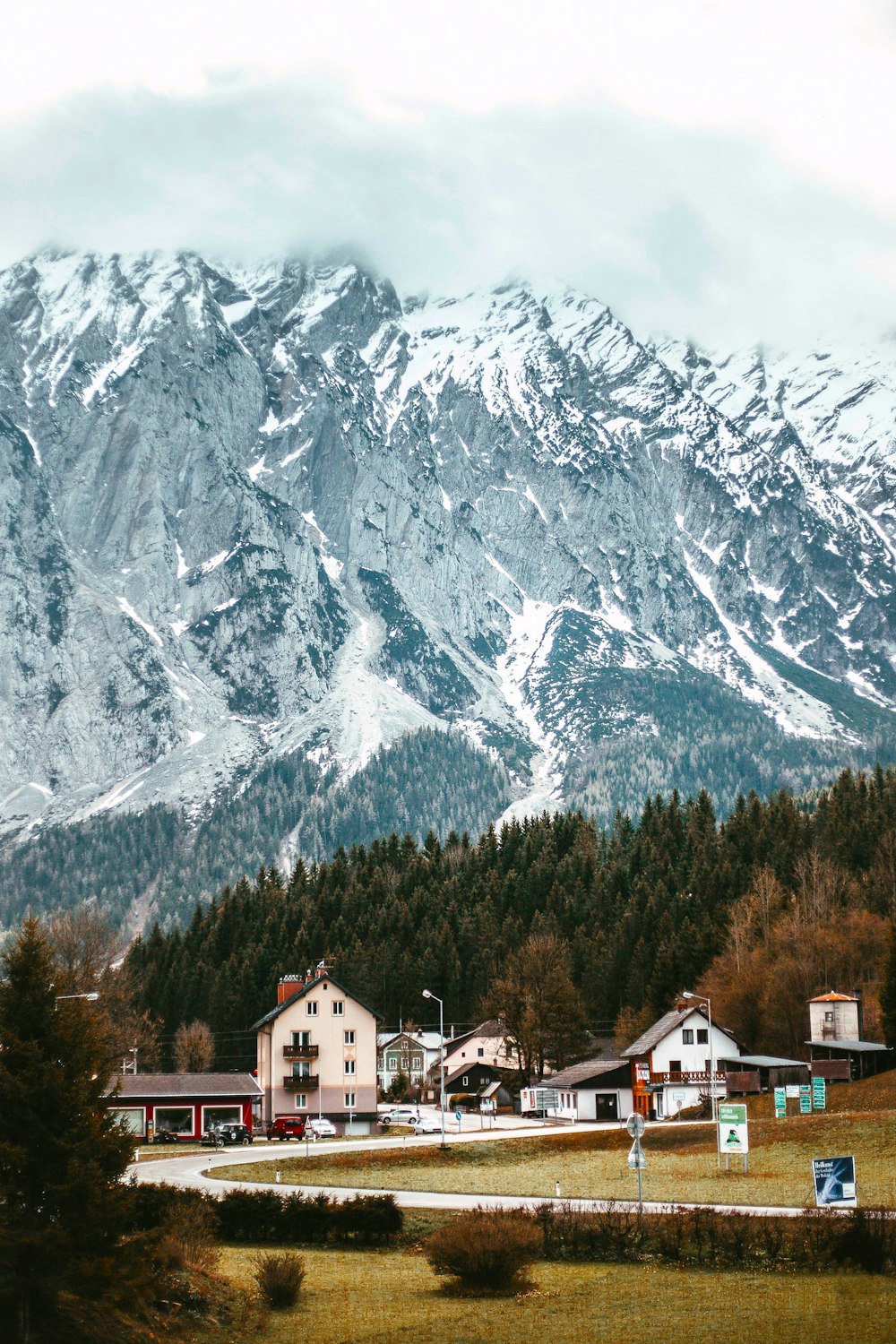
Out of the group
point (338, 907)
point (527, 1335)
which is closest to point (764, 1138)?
point (527, 1335)

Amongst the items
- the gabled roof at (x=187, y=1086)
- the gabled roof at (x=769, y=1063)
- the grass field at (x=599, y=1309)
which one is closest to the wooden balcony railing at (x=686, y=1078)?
the gabled roof at (x=769, y=1063)

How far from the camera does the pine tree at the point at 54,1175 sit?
28.0m

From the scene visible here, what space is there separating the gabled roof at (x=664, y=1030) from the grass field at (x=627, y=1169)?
1971cm

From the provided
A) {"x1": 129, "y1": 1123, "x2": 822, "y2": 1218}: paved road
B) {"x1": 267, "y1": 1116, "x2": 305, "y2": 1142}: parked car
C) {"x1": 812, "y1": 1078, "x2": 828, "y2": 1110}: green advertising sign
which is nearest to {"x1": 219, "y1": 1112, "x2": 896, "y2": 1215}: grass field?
{"x1": 129, "y1": 1123, "x2": 822, "y2": 1218}: paved road

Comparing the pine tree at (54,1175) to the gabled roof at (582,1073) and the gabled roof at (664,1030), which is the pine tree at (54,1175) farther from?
the gabled roof at (664,1030)

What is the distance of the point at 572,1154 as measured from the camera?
73.2m

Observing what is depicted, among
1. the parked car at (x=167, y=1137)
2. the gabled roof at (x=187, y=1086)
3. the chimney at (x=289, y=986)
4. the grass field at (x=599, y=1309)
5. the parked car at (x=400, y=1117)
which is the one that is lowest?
the parked car at (x=400, y=1117)

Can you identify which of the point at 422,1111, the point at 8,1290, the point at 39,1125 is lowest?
the point at 422,1111

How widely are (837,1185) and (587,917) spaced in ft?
371

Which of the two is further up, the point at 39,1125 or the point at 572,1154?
the point at 39,1125

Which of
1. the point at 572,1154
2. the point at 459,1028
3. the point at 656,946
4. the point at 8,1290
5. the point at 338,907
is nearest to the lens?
the point at 8,1290

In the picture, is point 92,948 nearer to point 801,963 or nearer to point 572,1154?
point 801,963

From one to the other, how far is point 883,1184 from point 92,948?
4103 inches

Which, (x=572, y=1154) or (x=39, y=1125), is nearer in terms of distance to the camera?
(x=39, y=1125)
